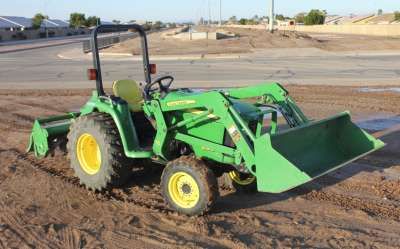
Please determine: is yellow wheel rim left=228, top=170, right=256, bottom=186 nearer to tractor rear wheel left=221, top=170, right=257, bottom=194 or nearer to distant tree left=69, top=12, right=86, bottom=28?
tractor rear wheel left=221, top=170, right=257, bottom=194

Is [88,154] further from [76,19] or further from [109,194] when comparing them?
[76,19]

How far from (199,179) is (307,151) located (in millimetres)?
1424

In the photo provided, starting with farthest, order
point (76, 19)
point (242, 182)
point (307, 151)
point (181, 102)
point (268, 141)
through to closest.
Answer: point (76, 19) < point (242, 182) < point (307, 151) < point (181, 102) < point (268, 141)

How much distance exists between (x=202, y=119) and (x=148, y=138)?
972 millimetres

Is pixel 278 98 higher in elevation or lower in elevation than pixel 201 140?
higher

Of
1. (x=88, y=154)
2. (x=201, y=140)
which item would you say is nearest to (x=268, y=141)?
(x=201, y=140)

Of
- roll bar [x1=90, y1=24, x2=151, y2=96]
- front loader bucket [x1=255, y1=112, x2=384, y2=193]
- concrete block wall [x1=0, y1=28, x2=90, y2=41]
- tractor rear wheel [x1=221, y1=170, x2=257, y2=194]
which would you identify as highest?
roll bar [x1=90, y1=24, x2=151, y2=96]

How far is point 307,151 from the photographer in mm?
5844

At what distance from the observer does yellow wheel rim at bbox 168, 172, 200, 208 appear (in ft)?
17.3

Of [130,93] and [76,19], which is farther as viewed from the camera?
[76,19]

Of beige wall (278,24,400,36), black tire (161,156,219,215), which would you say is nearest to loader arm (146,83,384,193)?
black tire (161,156,219,215)

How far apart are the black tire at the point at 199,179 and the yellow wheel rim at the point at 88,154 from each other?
127 cm

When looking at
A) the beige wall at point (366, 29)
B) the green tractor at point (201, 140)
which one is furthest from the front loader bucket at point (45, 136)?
the beige wall at point (366, 29)

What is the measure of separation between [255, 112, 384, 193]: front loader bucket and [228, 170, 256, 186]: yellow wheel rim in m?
0.64
